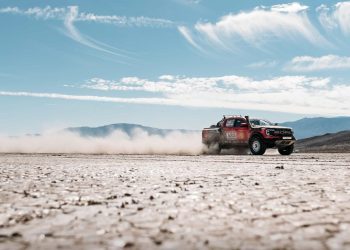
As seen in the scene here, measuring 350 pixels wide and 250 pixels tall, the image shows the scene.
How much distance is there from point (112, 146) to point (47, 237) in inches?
1145

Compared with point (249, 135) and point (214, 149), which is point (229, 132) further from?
point (214, 149)

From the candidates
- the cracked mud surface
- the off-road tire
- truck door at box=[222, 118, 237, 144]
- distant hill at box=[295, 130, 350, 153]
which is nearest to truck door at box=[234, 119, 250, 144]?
truck door at box=[222, 118, 237, 144]

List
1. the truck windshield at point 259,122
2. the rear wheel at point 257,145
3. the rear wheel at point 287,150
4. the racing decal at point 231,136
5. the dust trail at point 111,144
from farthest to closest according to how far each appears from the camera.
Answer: the dust trail at point 111,144
the racing decal at point 231,136
the rear wheel at point 287,150
the truck windshield at point 259,122
the rear wheel at point 257,145

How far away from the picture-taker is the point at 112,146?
107ft

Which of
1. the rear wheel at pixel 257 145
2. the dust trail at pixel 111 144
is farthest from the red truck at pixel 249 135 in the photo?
the dust trail at pixel 111 144

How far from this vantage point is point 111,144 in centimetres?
3334

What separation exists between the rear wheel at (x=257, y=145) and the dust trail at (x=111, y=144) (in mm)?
3679

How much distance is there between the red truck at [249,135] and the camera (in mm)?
24734

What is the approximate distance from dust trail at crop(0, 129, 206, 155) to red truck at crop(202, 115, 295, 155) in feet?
4.57

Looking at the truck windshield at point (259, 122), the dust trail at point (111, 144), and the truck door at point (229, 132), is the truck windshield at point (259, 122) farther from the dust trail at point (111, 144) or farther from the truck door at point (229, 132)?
the dust trail at point (111, 144)

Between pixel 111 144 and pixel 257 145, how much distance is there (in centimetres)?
1192

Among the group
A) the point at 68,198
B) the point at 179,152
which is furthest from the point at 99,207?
the point at 179,152

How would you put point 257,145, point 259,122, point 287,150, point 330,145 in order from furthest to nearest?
1. point 330,145
2. point 287,150
3. point 259,122
4. point 257,145

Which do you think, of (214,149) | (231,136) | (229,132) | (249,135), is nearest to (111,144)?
(214,149)
